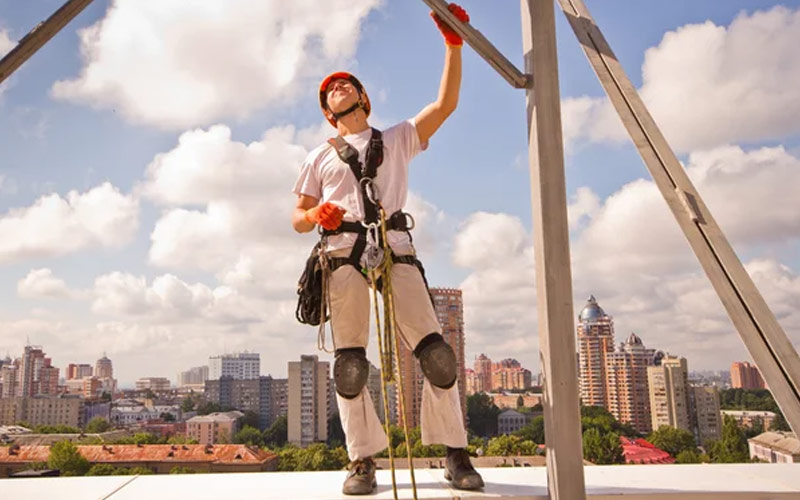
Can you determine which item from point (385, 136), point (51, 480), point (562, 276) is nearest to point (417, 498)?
point (562, 276)

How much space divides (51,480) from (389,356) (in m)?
1.55

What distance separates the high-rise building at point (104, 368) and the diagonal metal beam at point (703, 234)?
100775 millimetres

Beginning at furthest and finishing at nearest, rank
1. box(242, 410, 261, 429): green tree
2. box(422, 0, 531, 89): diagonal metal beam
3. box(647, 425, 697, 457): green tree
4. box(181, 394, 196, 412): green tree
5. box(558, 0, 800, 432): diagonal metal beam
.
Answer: box(181, 394, 196, 412): green tree, box(242, 410, 261, 429): green tree, box(647, 425, 697, 457): green tree, box(422, 0, 531, 89): diagonal metal beam, box(558, 0, 800, 432): diagonal metal beam

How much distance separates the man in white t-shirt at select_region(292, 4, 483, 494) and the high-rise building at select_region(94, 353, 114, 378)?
100157 millimetres

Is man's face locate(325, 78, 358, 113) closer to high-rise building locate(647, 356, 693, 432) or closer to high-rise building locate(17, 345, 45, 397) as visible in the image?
high-rise building locate(647, 356, 693, 432)

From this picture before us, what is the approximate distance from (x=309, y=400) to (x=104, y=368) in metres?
70.4

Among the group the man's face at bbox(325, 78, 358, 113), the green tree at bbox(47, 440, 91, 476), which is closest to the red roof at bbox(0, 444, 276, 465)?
the green tree at bbox(47, 440, 91, 476)

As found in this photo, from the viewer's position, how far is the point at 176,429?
5203 cm

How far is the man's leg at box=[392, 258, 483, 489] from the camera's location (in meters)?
2.13

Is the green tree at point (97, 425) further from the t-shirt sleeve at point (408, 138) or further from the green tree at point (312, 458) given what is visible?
the t-shirt sleeve at point (408, 138)

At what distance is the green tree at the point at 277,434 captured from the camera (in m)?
40.5

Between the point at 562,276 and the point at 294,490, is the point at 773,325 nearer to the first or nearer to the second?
the point at 562,276

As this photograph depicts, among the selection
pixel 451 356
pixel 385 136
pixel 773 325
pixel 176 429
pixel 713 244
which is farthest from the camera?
pixel 176 429

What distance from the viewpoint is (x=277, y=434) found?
42875 millimetres
